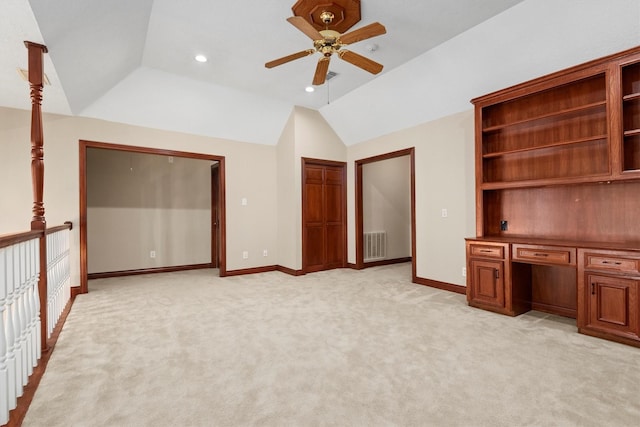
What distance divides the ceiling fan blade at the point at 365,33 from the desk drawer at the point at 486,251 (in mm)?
2358

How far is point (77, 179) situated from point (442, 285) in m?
5.13

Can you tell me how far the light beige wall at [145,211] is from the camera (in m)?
5.38

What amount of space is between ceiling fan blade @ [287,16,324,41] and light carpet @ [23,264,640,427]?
2.49 m

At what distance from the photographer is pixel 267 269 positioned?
227 inches

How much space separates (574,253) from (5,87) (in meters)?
5.72

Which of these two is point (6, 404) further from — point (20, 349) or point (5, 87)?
point (5, 87)

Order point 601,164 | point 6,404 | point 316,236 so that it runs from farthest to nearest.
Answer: point 316,236 → point 601,164 → point 6,404

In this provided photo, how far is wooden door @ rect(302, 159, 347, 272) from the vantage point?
18.3ft

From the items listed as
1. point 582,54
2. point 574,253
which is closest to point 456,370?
point 574,253

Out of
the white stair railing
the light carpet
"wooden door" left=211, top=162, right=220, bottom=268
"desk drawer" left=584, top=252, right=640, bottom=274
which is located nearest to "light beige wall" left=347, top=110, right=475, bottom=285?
the light carpet

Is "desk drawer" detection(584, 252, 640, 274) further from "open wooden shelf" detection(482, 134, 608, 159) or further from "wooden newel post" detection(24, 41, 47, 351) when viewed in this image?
"wooden newel post" detection(24, 41, 47, 351)

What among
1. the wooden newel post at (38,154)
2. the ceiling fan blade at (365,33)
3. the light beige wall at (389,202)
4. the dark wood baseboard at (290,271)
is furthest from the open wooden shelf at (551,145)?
the wooden newel post at (38,154)

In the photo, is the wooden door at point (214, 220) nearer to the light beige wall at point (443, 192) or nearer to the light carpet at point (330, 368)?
the light carpet at point (330, 368)

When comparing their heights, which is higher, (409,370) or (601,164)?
(601,164)
